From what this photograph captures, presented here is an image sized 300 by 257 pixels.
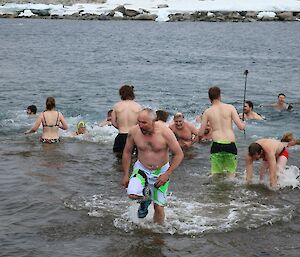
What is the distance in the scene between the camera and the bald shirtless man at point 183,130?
44.3ft

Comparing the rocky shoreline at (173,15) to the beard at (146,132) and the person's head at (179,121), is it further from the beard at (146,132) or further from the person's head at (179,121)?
the beard at (146,132)

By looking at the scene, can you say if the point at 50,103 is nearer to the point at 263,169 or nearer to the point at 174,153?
the point at 263,169

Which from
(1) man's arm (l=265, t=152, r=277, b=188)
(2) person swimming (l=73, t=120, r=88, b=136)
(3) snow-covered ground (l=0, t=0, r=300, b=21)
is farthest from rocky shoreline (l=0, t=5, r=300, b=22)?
(1) man's arm (l=265, t=152, r=277, b=188)

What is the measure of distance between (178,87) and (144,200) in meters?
19.8

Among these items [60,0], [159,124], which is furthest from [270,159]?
[60,0]

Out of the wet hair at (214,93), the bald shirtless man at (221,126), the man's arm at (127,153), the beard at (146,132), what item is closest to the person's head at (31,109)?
the bald shirtless man at (221,126)

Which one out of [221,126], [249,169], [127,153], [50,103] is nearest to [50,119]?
[50,103]

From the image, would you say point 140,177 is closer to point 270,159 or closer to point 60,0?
point 270,159

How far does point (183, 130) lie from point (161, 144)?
5.70 m

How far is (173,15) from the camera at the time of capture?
98562 millimetres

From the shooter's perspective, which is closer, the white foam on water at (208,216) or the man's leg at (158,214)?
the man's leg at (158,214)

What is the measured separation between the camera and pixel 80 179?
1156 cm

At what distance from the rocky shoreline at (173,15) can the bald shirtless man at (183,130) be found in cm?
8332

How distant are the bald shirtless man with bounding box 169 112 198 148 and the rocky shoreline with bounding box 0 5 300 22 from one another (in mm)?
83315
